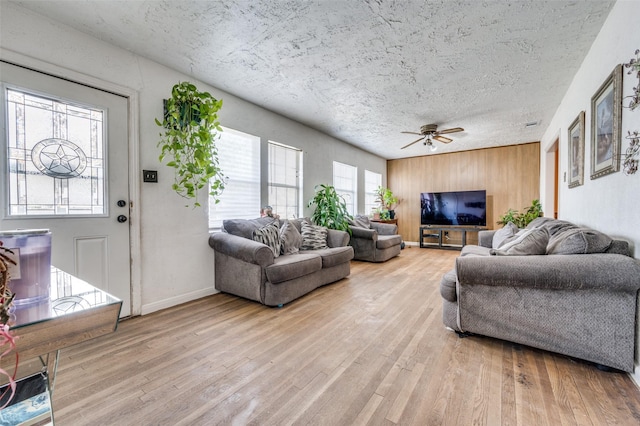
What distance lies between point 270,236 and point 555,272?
8.29 feet

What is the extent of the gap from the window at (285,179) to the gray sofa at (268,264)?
0.66 metres

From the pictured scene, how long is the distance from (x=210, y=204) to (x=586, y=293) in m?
3.38

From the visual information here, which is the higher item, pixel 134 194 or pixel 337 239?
pixel 134 194

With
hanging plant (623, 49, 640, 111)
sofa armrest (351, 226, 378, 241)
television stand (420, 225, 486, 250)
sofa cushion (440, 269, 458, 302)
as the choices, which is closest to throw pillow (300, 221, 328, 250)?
sofa armrest (351, 226, 378, 241)

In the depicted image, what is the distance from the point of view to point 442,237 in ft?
22.4

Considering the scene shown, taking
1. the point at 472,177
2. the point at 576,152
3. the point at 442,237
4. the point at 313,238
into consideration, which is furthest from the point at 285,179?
the point at 472,177

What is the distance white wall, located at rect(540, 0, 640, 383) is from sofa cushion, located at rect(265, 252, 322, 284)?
2418mm

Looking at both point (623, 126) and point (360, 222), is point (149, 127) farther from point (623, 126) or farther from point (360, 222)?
point (360, 222)

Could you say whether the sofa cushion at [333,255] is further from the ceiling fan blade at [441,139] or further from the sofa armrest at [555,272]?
the ceiling fan blade at [441,139]

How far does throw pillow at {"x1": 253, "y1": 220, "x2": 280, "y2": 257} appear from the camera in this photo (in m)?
3.08

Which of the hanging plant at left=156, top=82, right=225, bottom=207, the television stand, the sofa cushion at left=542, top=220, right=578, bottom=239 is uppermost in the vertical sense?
the hanging plant at left=156, top=82, right=225, bottom=207

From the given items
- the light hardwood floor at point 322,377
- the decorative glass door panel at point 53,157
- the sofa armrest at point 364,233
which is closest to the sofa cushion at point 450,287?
the light hardwood floor at point 322,377

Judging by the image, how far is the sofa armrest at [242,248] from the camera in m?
2.67

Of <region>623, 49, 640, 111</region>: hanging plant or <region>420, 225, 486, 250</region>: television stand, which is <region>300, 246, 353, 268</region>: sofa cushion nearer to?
<region>623, 49, 640, 111</region>: hanging plant
